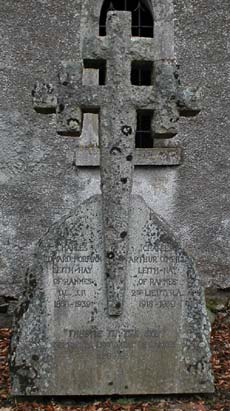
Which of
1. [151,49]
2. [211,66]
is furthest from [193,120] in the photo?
[151,49]

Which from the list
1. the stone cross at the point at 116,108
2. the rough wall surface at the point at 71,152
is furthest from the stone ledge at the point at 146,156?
the stone cross at the point at 116,108

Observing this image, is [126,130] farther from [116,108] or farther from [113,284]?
[113,284]

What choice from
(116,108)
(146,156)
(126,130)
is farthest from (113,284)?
(146,156)

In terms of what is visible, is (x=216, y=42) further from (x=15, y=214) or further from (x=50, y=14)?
(x=15, y=214)

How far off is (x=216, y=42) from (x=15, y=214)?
2.94 metres

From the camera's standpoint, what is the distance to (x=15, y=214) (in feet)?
25.1

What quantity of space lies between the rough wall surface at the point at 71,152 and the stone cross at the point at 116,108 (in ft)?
8.11

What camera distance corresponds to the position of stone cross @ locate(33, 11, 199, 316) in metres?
5.13

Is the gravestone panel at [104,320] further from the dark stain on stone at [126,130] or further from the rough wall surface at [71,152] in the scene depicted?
the rough wall surface at [71,152]

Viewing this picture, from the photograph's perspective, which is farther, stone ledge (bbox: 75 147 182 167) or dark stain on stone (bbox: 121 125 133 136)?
stone ledge (bbox: 75 147 182 167)

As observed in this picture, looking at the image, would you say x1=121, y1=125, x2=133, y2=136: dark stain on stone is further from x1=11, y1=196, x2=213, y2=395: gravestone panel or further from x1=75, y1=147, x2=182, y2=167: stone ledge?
x1=75, y1=147, x2=182, y2=167: stone ledge

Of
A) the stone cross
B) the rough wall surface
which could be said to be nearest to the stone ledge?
the rough wall surface

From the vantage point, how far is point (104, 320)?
5109mm

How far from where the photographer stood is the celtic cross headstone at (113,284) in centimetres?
506
